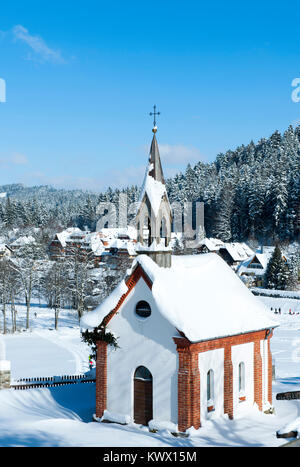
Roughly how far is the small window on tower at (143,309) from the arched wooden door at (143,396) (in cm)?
158

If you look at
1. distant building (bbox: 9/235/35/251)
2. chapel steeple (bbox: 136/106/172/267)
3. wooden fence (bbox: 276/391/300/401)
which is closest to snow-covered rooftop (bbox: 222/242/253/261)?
distant building (bbox: 9/235/35/251)

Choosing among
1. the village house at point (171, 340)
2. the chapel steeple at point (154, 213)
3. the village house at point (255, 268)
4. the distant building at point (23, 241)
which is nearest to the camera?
the village house at point (171, 340)

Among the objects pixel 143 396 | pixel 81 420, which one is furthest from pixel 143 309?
pixel 81 420

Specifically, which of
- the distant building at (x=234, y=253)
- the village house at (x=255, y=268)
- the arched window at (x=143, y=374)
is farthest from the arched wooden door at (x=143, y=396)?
the distant building at (x=234, y=253)

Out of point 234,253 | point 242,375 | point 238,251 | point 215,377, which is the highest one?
point 238,251

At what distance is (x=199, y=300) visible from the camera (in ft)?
52.5

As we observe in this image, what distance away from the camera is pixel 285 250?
83.9 meters

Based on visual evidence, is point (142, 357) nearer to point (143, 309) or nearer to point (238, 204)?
point (143, 309)

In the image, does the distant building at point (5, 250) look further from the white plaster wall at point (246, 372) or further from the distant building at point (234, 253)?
the white plaster wall at point (246, 372)

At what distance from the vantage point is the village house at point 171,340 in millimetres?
14969

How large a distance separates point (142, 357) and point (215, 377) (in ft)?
7.48

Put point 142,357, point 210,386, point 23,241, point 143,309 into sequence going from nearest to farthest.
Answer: point 210,386 < point 142,357 < point 143,309 < point 23,241

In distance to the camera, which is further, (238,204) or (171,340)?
(238,204)
